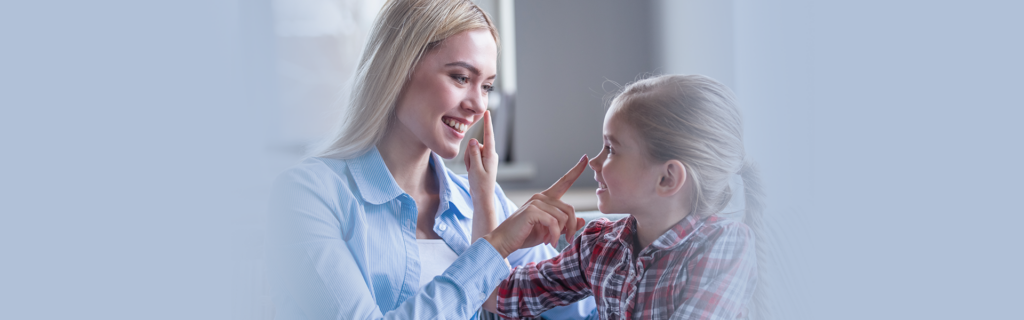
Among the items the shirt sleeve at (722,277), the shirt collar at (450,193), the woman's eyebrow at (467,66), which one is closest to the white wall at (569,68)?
the shirt collar at (450,193)

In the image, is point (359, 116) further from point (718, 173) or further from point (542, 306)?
point (718, 173)

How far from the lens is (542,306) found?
0.94 m

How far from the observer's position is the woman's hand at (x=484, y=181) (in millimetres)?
938

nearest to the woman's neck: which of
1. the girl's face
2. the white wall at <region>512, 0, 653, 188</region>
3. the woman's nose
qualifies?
the woman's nose

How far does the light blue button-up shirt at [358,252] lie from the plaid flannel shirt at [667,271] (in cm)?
15

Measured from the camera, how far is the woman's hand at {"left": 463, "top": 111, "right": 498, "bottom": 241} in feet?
3.08

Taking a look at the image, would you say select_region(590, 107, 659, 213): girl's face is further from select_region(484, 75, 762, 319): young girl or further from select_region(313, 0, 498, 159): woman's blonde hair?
select_region(313, 0, 498, 159): woman's blonde hair

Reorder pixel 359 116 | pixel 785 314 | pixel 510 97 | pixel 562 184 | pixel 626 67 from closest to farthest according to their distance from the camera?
pixel 785 314, pixel 562 184, pixel 359 116, pixel 626 67, pixel 510 97

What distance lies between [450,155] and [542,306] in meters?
0.27

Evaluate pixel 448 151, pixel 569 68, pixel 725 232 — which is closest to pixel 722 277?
pixel 725 232

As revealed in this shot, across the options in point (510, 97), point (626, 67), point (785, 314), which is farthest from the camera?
point (510, 97)

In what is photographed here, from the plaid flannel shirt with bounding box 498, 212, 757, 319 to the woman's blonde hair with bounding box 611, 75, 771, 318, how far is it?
0.11 ft

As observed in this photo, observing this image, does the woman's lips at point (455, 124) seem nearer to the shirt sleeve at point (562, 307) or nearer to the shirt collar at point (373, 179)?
the shirt collar at point (373, 179)

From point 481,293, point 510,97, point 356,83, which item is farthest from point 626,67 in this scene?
point 481,293
